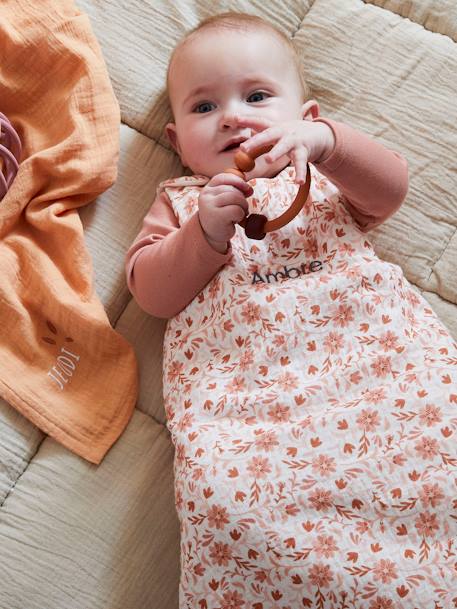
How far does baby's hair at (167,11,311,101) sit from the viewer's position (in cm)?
123

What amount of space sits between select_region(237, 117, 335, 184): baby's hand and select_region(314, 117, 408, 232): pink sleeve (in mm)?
19

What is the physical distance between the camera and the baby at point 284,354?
0.92 meters

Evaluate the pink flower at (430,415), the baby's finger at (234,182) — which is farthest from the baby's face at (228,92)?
the pink flower at (430,415)

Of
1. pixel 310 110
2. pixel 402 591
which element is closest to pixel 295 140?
pixel 310 110

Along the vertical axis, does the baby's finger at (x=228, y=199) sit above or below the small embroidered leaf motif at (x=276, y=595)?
above

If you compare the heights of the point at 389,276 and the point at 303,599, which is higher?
the point at 389,276

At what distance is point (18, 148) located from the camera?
123 cm

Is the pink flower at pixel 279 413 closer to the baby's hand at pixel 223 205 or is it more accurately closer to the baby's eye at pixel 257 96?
the baby's hand at pixel 223 205

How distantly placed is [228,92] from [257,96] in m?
0.05

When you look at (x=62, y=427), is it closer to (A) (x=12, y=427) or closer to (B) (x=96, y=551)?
(A) (x=12, y=427)

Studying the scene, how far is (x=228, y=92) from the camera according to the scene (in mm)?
1171

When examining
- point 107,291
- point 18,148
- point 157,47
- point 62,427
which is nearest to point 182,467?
point 62,427

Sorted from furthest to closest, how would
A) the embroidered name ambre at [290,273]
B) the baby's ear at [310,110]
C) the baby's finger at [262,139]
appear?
the baby's ear at [310,110]
the embroidered name ambre at [290,273]
the baby's finger at [262,139]

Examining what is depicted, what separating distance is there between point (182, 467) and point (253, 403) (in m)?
0.13
